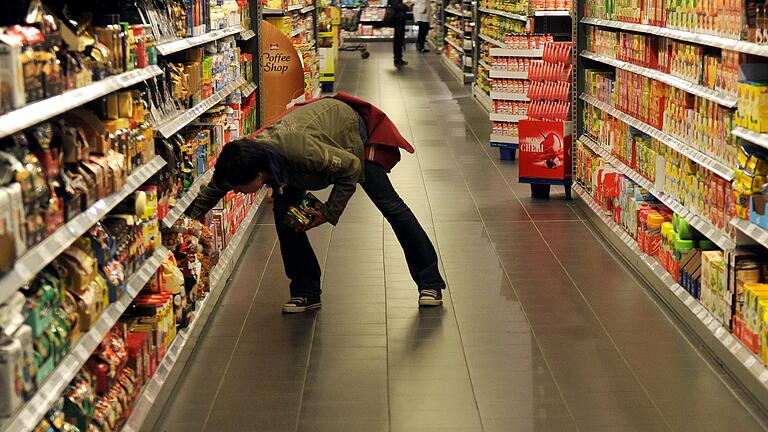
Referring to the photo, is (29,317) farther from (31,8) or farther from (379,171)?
(379,171)

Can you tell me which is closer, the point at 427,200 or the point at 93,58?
the point at 93,58

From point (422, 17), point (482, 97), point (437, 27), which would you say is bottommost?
point (482, 97)

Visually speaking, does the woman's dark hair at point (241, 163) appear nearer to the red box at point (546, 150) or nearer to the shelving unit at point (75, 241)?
the shelving unit at point (75, 241)

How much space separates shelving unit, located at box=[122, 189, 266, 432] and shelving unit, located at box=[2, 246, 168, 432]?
0.41 metres

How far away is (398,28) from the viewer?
23.9 metres

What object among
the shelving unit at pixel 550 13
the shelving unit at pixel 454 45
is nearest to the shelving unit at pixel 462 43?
the shelving unit at pixel 454 45

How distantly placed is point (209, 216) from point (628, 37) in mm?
2982

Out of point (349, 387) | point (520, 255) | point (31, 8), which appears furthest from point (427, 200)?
point (31, 8)

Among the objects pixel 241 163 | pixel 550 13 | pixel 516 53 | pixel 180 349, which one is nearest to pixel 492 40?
pixel 516 53

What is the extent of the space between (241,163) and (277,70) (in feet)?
14.0

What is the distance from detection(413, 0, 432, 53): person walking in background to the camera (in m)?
27.4

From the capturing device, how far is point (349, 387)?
15.6 ft

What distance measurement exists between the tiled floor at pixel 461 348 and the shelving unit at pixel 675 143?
0.83 m

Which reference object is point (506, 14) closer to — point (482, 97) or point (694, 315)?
point (482, 97)
